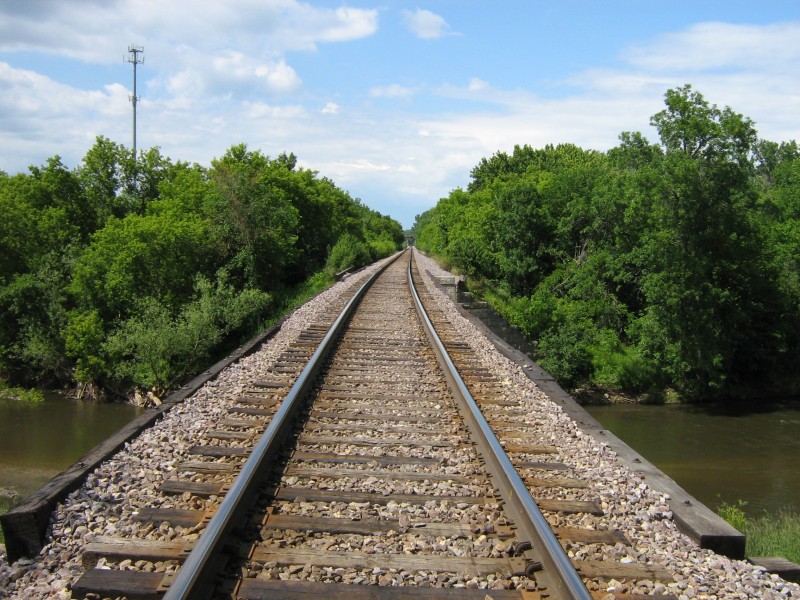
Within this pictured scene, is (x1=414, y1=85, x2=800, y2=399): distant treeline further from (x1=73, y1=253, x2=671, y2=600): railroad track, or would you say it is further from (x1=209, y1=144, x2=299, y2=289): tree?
(x1=73, y1=253, x2=671, y2=600): railroad track

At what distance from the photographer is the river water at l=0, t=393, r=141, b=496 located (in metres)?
17.5

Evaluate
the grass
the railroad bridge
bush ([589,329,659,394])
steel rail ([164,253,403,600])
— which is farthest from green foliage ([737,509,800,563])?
bush ([589,329,659,394])

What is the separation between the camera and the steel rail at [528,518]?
323cm

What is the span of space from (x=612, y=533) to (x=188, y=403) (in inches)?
168

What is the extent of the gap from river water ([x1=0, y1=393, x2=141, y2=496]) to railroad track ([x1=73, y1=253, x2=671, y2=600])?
11866mm

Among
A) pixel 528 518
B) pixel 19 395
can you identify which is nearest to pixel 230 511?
pixel 528 518

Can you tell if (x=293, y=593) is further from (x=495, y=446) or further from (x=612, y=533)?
(x=495, y=446)

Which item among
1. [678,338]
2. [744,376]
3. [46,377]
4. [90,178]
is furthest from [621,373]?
[90,178]

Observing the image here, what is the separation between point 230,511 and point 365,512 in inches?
34.8

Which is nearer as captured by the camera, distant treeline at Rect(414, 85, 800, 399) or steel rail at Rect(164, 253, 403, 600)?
steel rail at Rect(164, 253, 403, 600)

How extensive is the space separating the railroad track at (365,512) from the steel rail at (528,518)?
1 centimetres

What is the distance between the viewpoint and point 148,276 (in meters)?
28.9

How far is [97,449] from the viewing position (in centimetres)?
497

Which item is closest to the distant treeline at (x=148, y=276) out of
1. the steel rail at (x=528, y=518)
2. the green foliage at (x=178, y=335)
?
the green foliage at (x=178, y=335)
